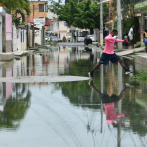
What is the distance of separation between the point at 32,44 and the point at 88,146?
43525 millimetres

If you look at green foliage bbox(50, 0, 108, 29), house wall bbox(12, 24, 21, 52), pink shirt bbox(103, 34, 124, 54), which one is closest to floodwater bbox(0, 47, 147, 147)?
pink shirt bbox(103, 34, 124, 54)

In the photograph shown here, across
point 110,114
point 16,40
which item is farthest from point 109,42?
point 16,40

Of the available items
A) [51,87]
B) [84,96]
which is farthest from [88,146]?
[51,87]

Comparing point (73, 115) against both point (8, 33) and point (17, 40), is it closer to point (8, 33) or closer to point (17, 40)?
point (8, 33)

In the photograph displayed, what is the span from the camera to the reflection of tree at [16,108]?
297 inches

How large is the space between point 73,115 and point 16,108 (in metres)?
1.47

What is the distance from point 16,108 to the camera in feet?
29.5

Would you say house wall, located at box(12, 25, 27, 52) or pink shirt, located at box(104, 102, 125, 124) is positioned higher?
house wall, located at box(12, 25, 27, 52)

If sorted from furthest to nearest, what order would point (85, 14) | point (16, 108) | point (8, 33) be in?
point (85, 14) < point (8, 33) < point (16, 108)

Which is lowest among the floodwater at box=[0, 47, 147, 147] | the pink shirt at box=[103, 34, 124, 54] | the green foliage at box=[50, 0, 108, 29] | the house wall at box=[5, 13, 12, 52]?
the floodwater at box=[0, 47, 147, 147]

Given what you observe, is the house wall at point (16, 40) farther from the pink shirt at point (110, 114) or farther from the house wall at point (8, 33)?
the pink shirt at point (110, 114)

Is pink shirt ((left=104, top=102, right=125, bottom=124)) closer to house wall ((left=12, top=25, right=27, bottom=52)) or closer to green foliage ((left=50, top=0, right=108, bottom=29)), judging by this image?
house wall ((left=12, top=25, right=27, bottom=52))

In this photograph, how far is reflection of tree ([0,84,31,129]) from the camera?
7539 millimetres

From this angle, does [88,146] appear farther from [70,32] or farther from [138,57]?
[70,32]
